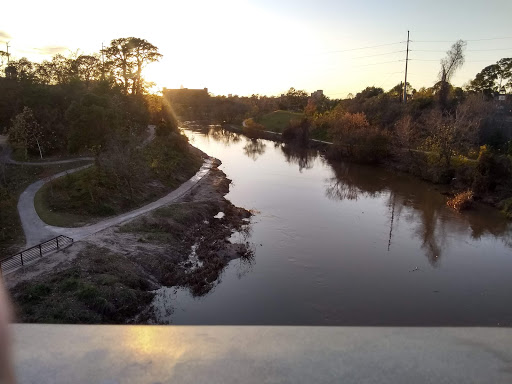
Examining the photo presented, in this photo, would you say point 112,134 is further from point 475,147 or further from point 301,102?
point 301,102

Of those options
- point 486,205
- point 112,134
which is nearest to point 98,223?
point 112,134

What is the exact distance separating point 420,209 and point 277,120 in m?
Result: 35.2

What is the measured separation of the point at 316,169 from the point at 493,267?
16.6m

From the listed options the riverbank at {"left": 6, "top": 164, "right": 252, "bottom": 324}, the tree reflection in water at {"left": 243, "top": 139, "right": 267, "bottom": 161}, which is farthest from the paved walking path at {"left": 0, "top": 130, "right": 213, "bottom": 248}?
the tree reflection in water at {"left": 243, "top": 139, "right": 267, "bottom": 161}

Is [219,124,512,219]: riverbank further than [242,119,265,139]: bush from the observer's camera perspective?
No

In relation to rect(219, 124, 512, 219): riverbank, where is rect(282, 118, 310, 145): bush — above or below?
above

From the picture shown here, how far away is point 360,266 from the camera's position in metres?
11.0

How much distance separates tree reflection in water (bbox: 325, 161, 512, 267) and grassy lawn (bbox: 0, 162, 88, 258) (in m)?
11.2

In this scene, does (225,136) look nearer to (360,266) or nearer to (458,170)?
(458,170)

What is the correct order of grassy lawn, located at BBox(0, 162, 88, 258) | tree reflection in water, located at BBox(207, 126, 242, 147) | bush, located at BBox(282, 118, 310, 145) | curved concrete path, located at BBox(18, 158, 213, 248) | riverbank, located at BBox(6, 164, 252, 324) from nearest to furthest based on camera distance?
riverbank, located at BBox(6, 164, 252, 324), grassy lawn, located at BBox(0, 162, 88, 258), curved concrete path, located at BBox(18, 158, 213, 248), bush, located at BBox(282, 118, 310, 145), tree reflection in water, located at BBox(207, 126, 242, 147)

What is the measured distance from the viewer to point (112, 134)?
1697cm

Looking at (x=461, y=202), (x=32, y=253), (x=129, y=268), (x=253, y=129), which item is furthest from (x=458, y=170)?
(x=253, y=129)

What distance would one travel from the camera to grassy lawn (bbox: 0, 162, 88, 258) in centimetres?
1005

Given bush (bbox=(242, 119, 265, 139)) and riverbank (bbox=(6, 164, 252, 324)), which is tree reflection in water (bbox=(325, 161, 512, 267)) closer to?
riverbank (bbox=(6, 164, 252, 324))
